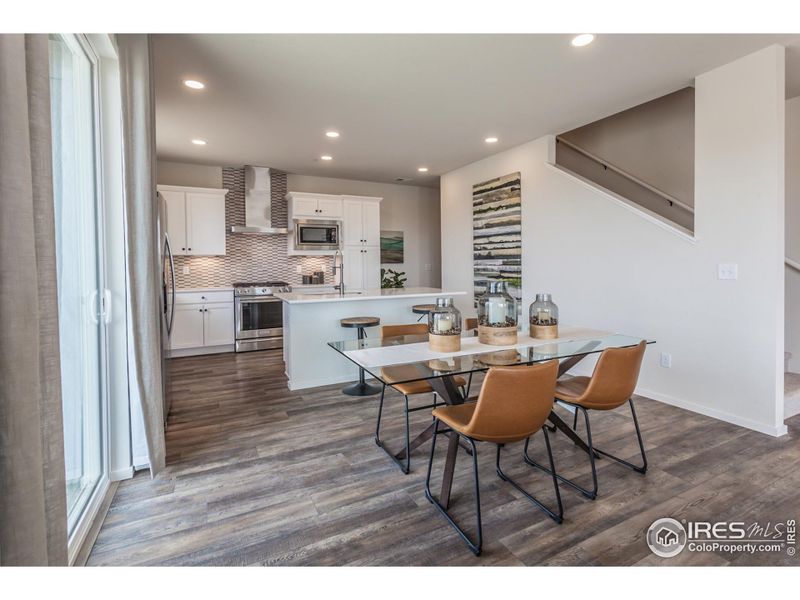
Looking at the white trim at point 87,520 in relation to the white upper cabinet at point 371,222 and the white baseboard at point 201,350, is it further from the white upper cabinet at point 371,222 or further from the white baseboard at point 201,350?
the white upper cabinet at point 371,222

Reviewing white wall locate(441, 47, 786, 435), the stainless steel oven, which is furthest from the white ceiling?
the stainless steel oven

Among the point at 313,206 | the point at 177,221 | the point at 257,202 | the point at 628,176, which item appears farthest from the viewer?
the point at 313,206

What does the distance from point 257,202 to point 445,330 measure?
4.65 metres

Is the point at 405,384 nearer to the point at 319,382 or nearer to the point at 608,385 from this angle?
the point at 608,385

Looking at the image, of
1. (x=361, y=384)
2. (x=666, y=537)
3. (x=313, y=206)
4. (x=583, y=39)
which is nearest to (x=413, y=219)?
(x=313, y=206)

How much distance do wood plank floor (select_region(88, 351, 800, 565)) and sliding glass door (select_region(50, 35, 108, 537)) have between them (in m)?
0.28

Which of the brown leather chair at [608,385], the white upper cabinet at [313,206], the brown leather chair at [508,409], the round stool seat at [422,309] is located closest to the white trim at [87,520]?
the brown leather chair at [508,409]

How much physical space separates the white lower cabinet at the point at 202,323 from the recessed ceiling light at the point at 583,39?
4902mm

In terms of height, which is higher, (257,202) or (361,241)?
(257,202)

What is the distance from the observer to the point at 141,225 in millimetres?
2154

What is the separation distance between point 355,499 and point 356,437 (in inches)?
29.2

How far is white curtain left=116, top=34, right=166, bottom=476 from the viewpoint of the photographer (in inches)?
82.5

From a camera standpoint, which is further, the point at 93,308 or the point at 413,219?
the point at 413,219

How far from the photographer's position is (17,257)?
2.56 ft
